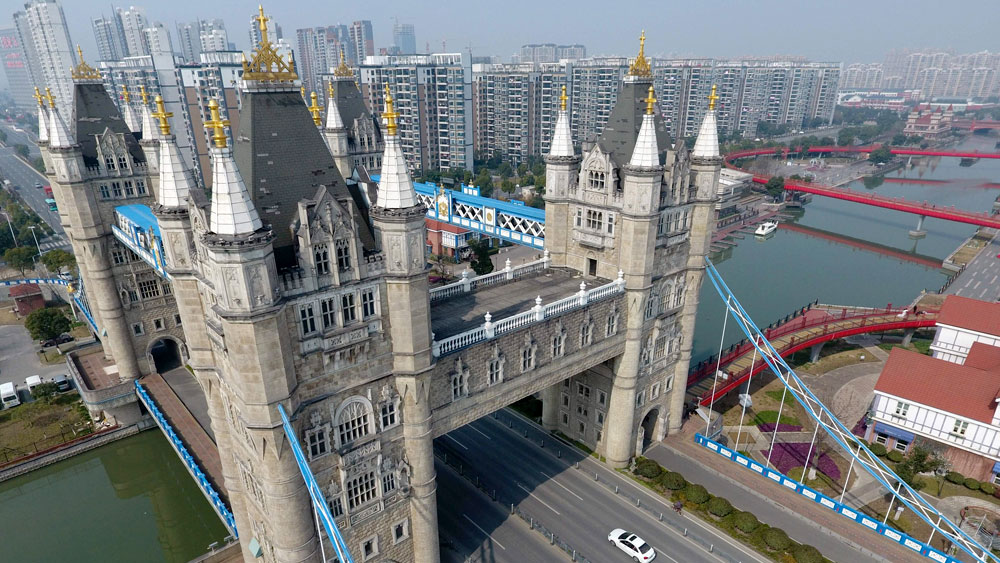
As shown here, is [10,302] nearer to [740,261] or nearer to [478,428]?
[478,428]

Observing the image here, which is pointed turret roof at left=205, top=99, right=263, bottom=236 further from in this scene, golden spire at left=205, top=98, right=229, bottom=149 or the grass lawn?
the grass lawn

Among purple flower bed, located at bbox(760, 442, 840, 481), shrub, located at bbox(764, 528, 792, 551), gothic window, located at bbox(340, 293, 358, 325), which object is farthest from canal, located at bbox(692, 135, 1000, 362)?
gothic window, located at bbox(340, 293, 358, 325)

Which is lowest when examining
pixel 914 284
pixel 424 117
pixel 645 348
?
pixel 914 284

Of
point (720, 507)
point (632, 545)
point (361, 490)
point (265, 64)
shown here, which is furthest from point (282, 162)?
point (720, 507)

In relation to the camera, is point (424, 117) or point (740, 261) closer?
point (740, 261)

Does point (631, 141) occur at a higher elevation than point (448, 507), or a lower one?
higher

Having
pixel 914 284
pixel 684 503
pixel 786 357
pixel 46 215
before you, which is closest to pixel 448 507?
pixel 684 503

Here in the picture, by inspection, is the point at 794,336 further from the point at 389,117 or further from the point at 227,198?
the point at 227,198
